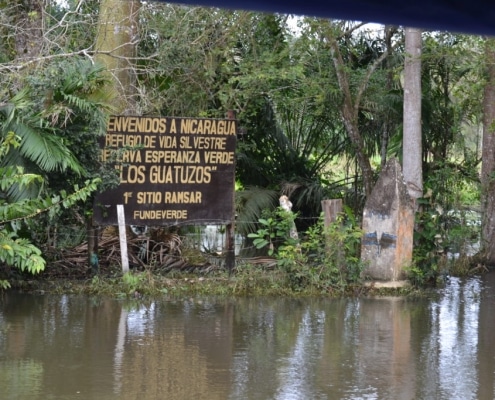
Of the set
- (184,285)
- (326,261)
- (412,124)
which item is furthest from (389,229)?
(184,285)

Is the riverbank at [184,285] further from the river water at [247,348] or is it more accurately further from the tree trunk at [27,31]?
the tree trunk at [27,31]

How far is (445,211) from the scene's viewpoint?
45.6 ft

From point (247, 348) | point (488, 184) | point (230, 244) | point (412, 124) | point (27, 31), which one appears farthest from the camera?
point (488, 184)

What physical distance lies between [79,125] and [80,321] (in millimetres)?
2963

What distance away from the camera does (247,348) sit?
8977 mm

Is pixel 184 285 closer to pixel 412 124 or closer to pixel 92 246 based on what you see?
pixel 92 246

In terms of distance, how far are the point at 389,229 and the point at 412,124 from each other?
1807 mm

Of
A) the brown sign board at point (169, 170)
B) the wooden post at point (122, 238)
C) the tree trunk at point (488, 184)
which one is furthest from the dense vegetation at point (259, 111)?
the wooden post at point (122, 238)

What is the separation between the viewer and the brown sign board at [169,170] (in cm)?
1216

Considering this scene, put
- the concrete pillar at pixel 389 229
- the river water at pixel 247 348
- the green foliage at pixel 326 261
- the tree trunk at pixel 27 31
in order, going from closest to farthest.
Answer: the river water at pixel 247 348 < the green foliage at pixel 326 261 < the concrete pillar at pixel 389 229 < the tree trunk at pixel 27 31

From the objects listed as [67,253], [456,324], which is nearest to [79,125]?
[67,253]

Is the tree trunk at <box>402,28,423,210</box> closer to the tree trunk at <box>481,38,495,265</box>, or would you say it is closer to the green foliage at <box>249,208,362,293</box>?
the green foliage at <box>249,208,362,293</box>

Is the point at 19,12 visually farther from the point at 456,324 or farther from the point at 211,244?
the point at 456,324

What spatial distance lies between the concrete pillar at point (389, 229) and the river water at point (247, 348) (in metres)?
0.55
